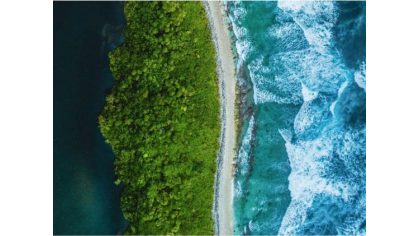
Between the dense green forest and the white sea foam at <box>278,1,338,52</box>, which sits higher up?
the white sea foam at <box>278,1,338,52</box>

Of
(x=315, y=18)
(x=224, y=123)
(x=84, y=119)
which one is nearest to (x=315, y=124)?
(x=224, y=123)

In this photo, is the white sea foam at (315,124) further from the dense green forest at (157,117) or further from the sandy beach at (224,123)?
the dense green forest at (157,117)

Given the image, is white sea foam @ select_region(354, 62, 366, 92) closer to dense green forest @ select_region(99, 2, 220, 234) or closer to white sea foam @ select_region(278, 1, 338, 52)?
white sea foam @ select_region(278, 1, 338, 52)

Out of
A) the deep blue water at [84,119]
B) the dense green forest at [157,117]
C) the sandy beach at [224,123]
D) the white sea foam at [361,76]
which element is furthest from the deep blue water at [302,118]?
the deep blue water at [84,119]

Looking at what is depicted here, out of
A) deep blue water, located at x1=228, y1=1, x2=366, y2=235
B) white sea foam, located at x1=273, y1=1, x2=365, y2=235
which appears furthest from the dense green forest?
white sea foam, located at x1=273, y1=1, x2=365, y2=235

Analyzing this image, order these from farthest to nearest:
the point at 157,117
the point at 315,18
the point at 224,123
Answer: the point at 315,18 < the point at 224,123 < the point at 157,117

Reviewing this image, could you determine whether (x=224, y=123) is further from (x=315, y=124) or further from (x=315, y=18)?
(x=315, y=18)

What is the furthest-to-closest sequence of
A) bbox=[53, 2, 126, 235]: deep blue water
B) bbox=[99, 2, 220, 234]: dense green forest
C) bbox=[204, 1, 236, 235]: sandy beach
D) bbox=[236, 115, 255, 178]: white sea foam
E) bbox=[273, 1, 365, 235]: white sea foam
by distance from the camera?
bbox=[273, 1, 365, 235]: white sea foam
bbox=[236, 115, 255, 178]: white sea foam
bbox=[204, 1, 236, 235]: sandy beach
bbox=[53, 2, 126, 235]: deep blue water
bbox=[99, 2, 220, 234]: dense green forest

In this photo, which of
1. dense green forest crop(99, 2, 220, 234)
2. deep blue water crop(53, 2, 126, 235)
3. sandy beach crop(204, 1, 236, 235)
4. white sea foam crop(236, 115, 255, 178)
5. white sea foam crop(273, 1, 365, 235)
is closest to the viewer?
dense green forest crop(99, 2, 220, 234)
